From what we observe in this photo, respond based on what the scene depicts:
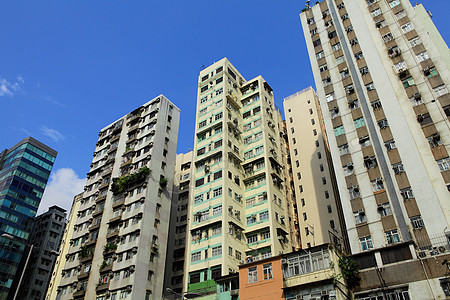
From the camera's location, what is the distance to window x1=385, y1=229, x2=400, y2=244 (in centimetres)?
3644

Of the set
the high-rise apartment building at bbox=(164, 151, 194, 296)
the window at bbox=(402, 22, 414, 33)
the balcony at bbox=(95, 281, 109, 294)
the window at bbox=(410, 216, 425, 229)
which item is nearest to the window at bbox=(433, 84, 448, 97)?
the window at bbox=(402, 22, 414, 33)

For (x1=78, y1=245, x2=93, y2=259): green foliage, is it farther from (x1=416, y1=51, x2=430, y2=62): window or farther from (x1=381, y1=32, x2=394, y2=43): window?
(x1=416, y1=51, x2=430, y2=62): window

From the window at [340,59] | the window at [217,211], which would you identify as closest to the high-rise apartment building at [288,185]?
the window at [217,211]

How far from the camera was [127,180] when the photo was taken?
62.9 meters

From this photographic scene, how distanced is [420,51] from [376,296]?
3034 cm

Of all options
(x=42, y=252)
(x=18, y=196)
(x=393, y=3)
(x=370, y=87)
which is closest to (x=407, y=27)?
(x=393, y=3)

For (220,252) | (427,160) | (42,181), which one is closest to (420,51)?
(427,160)

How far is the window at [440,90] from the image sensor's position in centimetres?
4084

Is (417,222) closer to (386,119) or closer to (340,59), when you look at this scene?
(386,119)

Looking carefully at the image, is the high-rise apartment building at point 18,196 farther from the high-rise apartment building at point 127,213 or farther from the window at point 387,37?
the window at point 387,37

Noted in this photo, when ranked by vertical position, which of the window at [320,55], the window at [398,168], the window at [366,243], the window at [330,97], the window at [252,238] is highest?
the window at [320,55]

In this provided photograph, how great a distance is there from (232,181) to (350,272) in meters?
28.2

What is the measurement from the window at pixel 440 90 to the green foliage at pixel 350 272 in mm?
22070

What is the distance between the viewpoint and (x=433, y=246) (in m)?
32.9
